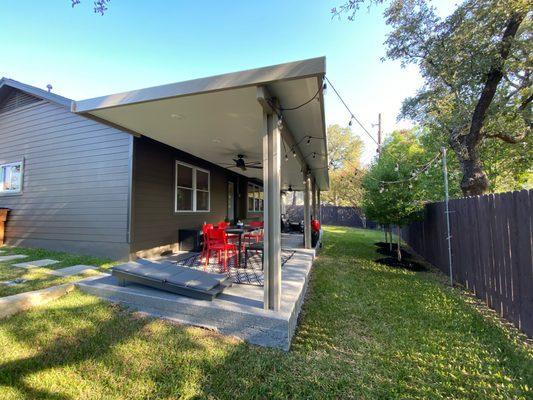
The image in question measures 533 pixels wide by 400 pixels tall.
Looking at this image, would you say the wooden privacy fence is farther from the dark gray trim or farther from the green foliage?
the dark gray trim

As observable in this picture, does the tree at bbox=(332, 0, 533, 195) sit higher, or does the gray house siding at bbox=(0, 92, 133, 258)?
the tree at bbox=(332, 0, 533, 195)

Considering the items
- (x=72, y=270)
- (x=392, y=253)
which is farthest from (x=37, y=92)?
(x=392, y=253)

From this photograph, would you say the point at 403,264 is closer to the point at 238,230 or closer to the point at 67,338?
the point at 238,230

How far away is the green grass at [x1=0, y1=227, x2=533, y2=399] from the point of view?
1.97 m

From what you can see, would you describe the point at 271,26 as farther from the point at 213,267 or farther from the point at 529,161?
the point at 529,161

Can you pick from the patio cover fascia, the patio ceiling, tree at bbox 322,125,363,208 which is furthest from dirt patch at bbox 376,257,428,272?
tree at bbox 322,125,363,208

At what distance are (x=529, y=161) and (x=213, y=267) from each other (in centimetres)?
995

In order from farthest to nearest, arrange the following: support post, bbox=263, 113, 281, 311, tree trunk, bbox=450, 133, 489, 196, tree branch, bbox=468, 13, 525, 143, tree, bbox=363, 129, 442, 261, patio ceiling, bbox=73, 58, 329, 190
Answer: tree trunk, bbox=450, 133, 489, 196 → tree, bbox=363, 129, 442, 261 → tree branch, bbox=468, 13, 525, 143 → support post, bbox=263, 113, 281, 311 → patio ceiling, bbox=73, 58, 329, 190

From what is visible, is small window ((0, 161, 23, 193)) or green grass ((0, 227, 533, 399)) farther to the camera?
small window ((0, 161, 23, 193))

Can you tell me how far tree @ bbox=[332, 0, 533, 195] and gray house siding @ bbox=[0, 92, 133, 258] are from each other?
7778 millimetres

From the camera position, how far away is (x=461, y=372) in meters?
2.25

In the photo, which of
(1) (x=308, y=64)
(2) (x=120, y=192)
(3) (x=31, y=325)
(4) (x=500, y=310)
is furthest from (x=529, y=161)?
(3) (x=31, y=325)

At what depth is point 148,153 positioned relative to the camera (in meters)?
5.71

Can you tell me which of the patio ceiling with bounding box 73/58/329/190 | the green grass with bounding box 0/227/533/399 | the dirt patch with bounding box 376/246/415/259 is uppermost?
the patio ceiling with bounding box 73/58/329/190
